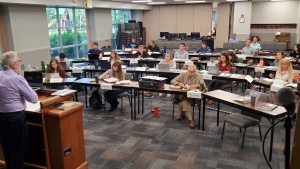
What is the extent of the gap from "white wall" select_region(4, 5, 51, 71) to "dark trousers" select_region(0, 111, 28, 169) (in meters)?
6.20

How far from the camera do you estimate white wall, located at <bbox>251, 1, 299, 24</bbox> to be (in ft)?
50.5

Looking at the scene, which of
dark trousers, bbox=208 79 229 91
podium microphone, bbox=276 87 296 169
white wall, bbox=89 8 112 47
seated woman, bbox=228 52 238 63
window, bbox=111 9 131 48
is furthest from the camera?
window, bbox=111 9 131 48

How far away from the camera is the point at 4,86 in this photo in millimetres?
2881

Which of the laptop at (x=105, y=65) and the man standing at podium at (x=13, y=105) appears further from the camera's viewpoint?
the laptop at (x=105, y=65)

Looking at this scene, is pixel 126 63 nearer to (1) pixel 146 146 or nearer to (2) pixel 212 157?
(1) pixel 146 146

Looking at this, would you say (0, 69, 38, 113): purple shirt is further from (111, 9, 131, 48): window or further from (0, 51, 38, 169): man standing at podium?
(111, 9, 131, 48): window

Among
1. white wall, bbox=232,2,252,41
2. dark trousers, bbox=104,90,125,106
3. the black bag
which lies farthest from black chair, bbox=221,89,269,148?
white wall, bbox=232,2,252,41

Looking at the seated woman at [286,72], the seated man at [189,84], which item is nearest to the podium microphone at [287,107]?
the seated man at [189,84]

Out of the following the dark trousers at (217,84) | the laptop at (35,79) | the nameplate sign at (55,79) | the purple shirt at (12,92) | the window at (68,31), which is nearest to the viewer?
the purple shirt at (12,92)

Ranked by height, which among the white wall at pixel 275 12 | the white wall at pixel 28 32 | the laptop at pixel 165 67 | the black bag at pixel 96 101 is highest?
the white wall at pixel 275 12

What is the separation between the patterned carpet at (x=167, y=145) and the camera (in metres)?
3.88

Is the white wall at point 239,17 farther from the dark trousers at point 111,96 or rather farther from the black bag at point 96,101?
the black bag at point 96,101

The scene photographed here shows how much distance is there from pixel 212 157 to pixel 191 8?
1414cm

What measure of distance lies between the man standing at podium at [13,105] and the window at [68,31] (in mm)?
7997
